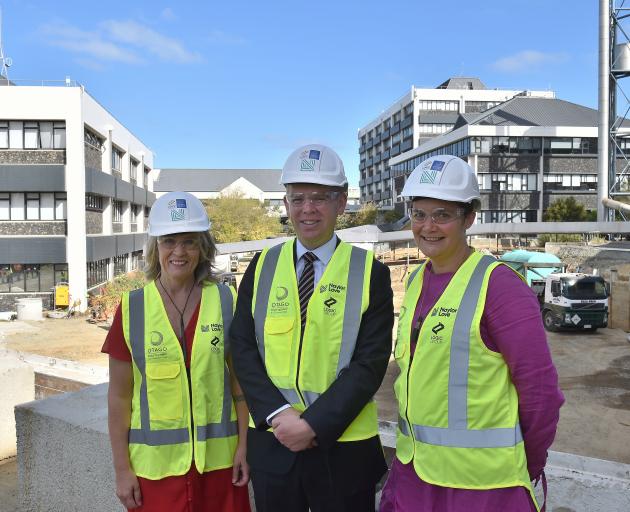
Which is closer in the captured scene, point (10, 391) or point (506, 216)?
point (10, 391)

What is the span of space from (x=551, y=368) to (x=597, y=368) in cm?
1635

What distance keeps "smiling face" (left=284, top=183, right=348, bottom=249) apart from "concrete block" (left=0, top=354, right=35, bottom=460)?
13.5 feet

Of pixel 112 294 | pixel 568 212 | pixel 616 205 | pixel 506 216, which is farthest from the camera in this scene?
pixel 506 216

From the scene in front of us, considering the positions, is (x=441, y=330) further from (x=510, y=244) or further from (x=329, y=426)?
(x=510, y=244)

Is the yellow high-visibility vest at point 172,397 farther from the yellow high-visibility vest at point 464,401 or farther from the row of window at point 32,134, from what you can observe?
the row of window at point 32,134

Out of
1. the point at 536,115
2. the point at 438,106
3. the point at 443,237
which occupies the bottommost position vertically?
the point at 443,237

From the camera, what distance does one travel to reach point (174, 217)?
2707mm

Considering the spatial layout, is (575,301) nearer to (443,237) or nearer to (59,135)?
(443,237)

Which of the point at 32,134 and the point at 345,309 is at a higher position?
the point at 32,134

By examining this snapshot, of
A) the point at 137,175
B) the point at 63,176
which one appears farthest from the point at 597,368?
the point at 137,175

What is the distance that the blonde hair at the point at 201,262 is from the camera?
2.80 metres

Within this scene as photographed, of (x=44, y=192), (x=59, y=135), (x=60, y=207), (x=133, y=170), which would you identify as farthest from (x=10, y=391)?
(x=133, y=170)

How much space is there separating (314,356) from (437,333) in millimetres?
543

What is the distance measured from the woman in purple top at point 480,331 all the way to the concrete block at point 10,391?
14.2 feet
